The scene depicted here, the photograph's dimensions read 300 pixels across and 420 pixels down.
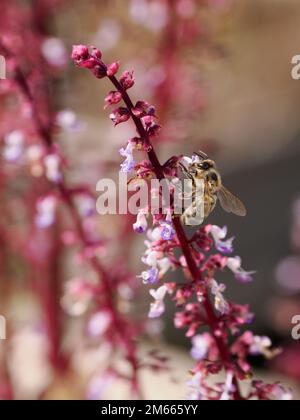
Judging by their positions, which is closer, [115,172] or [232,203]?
[232,203]

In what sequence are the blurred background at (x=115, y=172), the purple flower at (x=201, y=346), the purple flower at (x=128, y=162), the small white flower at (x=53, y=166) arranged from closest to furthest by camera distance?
the purple flower at (x=128, y=162)
the purple flower at (x=201, y=346)
the small white flower at (x=53, y=166)
the blurred background at (x=115, y=172)

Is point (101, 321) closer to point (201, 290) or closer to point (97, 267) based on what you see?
point (97, 267)

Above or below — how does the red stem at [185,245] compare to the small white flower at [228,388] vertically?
above

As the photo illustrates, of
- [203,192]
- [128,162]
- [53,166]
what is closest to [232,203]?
[203,192]

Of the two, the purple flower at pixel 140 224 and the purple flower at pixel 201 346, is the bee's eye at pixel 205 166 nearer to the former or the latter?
the purple flower at pixel 140 224

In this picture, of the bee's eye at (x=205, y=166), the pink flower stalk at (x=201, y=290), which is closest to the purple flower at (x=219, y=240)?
the pink flower stalk at (x=201, y=290)

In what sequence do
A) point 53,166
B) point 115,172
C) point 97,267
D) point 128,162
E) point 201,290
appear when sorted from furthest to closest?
point 115,172
point 97,267
point 53,166
point 201,290
point 128,162
